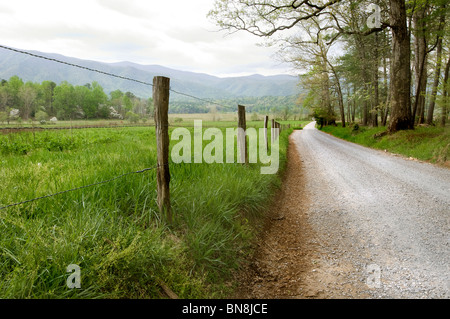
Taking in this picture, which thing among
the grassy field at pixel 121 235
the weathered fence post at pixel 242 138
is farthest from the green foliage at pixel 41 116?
the weathered fence post at pixel 242 138

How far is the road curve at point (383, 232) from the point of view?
251cm

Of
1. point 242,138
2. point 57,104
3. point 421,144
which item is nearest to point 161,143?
point 57,104

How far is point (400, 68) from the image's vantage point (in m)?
11.9

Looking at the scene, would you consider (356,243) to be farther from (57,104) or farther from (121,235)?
(57,104)

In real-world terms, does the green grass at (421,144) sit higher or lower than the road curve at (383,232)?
higher

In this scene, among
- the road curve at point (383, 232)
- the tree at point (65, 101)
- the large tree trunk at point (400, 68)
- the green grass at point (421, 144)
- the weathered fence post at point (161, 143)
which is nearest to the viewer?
the road curve at point (383, 232)

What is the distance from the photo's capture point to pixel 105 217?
261cm

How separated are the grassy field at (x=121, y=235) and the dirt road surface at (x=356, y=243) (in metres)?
0.43

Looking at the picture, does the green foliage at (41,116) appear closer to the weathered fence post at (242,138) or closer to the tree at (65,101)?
the tree at (65,101)

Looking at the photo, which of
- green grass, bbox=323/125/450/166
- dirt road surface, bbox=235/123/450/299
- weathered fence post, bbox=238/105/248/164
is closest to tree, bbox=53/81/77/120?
weathered fence post, bbox=238/105/248/164

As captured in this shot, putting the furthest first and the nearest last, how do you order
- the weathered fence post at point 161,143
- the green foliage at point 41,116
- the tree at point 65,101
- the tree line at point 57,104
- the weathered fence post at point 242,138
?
the weathered fence post at point 242,138 < the tree at point 65,101 < the green foliage at point 41,116 < the tree line at point 57,104 < the weathered fence post at point 161,143

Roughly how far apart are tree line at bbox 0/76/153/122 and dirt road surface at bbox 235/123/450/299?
2.53 m

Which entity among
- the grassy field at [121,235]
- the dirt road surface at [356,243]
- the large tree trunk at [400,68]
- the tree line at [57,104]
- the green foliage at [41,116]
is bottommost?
the dirt road surface at [356,243]

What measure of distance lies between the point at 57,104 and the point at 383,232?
18.9 ft
